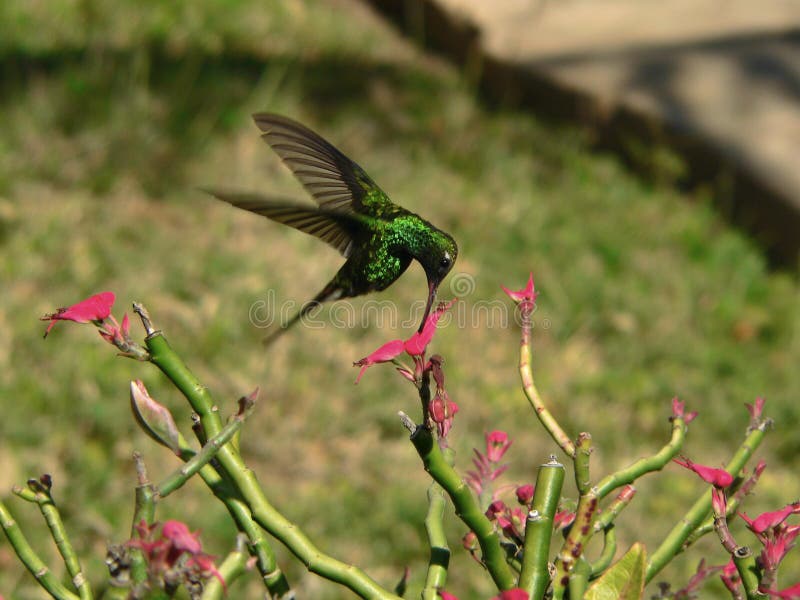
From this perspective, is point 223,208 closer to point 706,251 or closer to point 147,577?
point 706,251

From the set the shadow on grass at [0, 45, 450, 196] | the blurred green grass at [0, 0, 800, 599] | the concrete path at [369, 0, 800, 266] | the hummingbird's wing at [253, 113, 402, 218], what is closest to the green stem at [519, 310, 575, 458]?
the hummingbird's wing at [253, 113, 402, 218]

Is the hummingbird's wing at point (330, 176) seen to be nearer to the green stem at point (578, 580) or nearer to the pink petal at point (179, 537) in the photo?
the green stem at point (578, 580)

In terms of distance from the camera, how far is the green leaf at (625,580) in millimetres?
1166

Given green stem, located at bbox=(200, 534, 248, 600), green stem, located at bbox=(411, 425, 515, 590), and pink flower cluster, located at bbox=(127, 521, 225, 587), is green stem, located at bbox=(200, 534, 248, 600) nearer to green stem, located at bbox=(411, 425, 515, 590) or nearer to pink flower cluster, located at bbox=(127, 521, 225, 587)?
pink flower cluster, located at bbox=(127, 521, 225, 587)

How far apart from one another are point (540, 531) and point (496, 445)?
287 mm

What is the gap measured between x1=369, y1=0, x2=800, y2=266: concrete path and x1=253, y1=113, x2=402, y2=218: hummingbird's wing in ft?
12.7

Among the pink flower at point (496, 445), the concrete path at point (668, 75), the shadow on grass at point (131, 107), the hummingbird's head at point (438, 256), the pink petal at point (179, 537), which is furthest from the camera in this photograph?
the concrete path at point (668, 75)

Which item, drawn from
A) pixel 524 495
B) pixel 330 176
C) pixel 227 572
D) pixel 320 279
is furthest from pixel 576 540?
pixel 320 279

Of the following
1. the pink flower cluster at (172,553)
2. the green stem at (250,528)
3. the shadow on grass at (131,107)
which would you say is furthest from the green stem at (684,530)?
the shadow on grass at (131,107)

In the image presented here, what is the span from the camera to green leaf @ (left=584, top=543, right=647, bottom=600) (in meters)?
1.17

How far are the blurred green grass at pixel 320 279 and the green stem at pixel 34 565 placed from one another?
74.8 inches

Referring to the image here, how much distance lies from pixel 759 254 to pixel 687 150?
74 centimetres

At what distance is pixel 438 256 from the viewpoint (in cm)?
150

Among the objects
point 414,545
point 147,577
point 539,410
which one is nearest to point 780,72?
point 414,545
